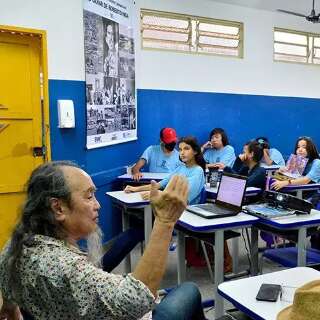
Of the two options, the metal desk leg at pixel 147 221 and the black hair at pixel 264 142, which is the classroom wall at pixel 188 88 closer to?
the black hair at pixel 264 142

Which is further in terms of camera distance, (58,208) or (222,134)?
(222,134)

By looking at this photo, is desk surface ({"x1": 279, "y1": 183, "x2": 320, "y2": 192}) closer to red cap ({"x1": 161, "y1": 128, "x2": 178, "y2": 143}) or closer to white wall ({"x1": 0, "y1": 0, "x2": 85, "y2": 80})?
red cap ({"x1": 161, "y1": 128, "x2": 178, "y2": 143})

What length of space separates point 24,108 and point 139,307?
2904 millimetres

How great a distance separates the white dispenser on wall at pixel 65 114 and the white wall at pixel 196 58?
0.83 ft

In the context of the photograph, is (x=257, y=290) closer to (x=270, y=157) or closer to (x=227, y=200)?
(x=227, y=200)

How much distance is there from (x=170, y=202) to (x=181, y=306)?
706 millimetres

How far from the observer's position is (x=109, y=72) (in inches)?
172

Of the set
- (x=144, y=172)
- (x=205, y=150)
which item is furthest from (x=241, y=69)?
(x=144, y=172)

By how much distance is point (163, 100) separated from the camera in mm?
5621

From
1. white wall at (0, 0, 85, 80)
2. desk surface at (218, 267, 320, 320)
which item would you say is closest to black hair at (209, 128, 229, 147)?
white wall at (0, 0, 85, 80)

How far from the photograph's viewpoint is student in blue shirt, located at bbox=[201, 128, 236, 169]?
5.54 metres

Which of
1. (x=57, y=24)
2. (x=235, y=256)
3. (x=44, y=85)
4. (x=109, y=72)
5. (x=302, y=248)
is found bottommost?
(x=235, y=256)

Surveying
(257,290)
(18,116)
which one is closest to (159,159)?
(18,116)

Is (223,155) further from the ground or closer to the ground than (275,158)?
further from the ground
